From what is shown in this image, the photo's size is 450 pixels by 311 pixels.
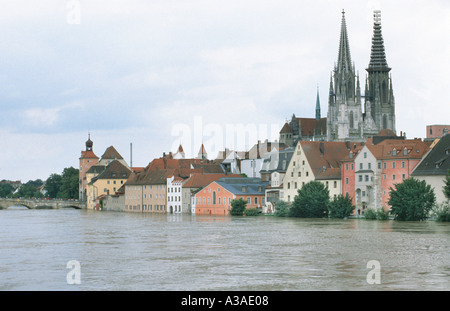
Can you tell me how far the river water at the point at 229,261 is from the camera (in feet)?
95.9

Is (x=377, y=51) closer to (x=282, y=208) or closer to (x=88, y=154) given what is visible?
(x=88, y=154)

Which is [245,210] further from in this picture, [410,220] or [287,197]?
[410,220]

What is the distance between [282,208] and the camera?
91562 mm

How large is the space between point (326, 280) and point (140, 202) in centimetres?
10450

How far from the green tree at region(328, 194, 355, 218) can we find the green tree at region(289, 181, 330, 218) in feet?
5.13

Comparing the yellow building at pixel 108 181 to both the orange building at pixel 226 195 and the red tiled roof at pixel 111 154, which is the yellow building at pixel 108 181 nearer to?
the red tiled roof at pixel 111 154

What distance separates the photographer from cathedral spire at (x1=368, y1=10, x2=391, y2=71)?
182 m

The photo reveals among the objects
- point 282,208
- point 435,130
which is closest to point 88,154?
point 435,130

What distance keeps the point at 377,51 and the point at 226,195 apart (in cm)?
9213

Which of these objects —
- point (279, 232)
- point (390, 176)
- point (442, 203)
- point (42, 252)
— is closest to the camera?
point (42, 252)

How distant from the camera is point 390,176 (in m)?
82.9

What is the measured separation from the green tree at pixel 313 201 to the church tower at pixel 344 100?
9638 cm
